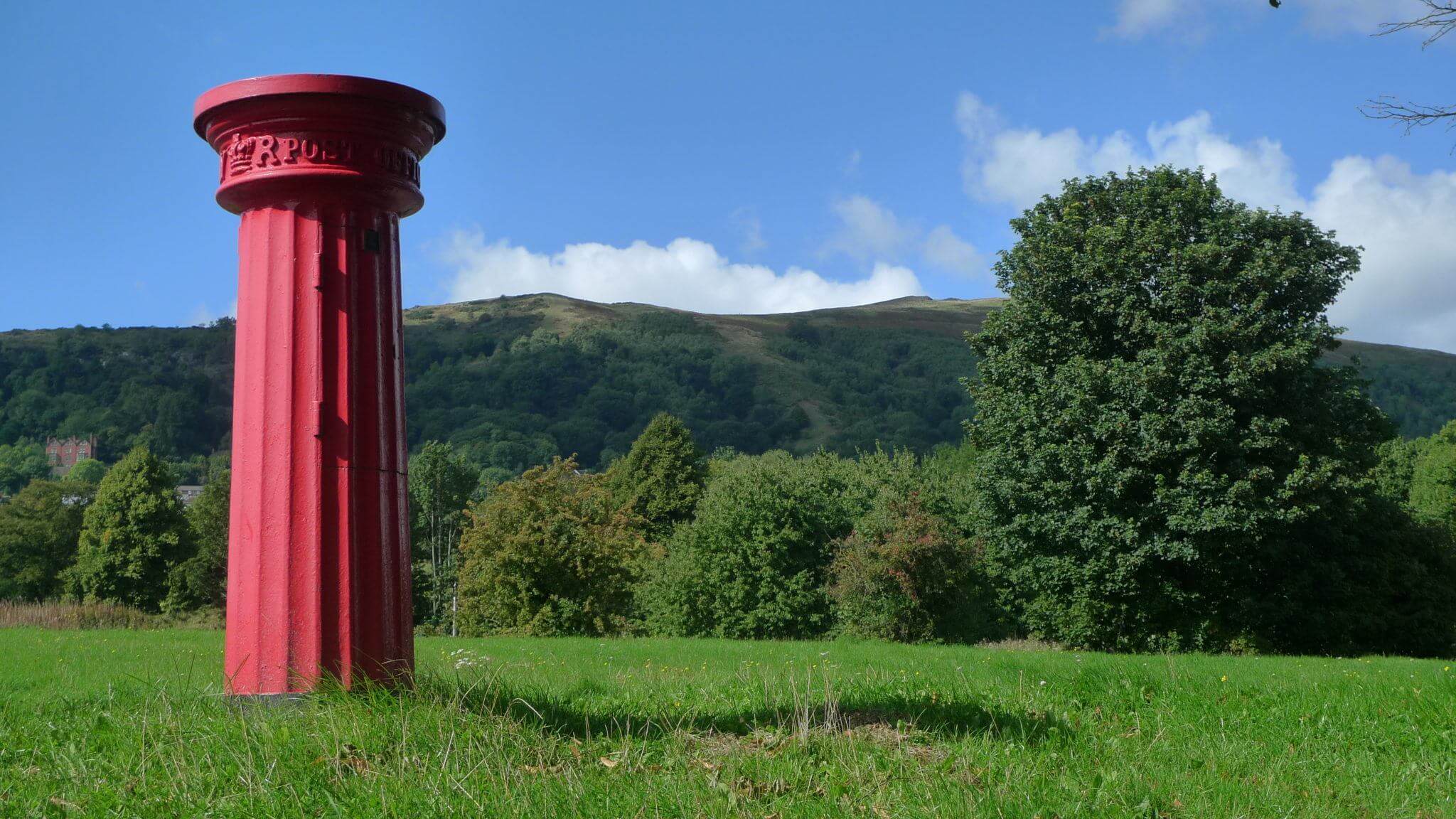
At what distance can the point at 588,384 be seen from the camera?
453 ft

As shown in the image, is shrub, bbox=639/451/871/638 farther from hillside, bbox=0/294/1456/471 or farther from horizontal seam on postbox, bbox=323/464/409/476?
hillside, bbox=0/294/1456/471

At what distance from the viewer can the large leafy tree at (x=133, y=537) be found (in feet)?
153

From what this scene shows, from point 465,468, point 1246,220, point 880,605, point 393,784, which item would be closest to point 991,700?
point 393,784

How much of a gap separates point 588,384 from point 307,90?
440ft

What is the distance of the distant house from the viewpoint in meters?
105

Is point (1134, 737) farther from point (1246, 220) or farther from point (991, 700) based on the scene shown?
point (1246, 220)

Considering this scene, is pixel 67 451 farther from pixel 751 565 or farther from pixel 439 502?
pixel 751 565

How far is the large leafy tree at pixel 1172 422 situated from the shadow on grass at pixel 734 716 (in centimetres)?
1764

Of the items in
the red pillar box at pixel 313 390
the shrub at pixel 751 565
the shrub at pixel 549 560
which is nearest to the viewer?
the red pillar box at pixel 313 390

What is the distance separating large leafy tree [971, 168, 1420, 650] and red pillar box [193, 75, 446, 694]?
20821mm

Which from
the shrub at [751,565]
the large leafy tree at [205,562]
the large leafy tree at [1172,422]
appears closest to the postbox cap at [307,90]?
the large leafy tree at [1172,422]

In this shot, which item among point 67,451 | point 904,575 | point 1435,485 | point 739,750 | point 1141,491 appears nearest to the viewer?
point 739,750

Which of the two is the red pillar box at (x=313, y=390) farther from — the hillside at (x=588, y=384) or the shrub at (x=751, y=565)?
the hillside at (x=588, y=384)

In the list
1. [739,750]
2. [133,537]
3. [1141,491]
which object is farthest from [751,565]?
[739,750]
